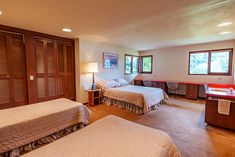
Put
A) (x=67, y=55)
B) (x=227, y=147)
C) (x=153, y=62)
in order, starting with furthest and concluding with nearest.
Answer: (x=153, y=62) < (x=67, y=55) < (x=227, y=147)

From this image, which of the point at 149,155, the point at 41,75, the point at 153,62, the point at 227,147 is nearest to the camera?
the point at 149,155

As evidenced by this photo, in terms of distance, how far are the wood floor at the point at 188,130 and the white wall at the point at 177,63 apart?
2004mm

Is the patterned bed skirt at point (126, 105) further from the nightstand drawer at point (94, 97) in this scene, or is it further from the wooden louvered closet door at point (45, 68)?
the wooden louvered closet door at point (45, 68)

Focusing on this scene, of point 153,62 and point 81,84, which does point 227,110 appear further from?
point 153,62

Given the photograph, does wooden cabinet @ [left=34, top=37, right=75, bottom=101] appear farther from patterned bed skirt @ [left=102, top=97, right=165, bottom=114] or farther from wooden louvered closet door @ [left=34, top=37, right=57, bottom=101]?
patterned bed skirt @ [left=102, top=97, right=165, bottom=114]

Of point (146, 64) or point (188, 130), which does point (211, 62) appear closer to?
point (146, 64)

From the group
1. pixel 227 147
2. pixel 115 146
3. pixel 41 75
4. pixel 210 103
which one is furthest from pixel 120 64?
pixel 115 146

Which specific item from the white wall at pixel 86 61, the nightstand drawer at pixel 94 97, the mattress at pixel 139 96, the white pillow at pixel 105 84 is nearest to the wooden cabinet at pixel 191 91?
the mattress at pixel 139 96

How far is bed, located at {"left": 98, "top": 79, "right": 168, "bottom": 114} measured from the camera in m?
3.72

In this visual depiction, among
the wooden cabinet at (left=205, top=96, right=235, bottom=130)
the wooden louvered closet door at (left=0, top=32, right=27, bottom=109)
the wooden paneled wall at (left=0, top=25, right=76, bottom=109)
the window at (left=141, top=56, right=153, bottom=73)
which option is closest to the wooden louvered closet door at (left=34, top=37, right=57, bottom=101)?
the wooden paneled wall at (left=0, top=25, right=76, bottom=109)

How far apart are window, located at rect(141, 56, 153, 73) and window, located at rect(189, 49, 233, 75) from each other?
1.96 m

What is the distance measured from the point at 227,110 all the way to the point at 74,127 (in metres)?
3.20

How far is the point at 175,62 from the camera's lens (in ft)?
19.6

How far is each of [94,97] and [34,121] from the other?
8.29 feet
